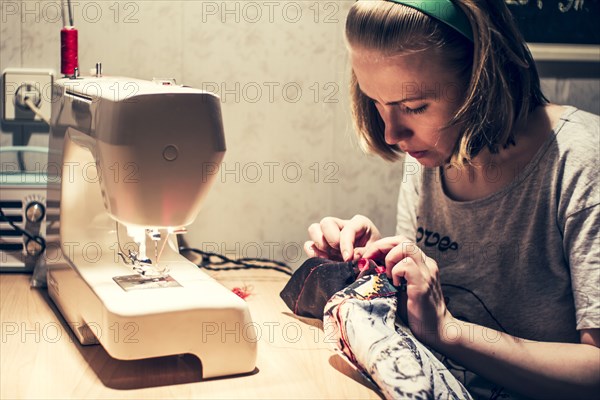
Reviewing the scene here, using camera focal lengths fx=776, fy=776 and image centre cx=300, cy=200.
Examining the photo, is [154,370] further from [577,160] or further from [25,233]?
[577,160]

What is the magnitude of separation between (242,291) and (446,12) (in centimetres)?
68

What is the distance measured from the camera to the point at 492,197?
1.28 meters

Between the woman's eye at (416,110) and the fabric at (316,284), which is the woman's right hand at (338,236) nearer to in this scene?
the fabric at (316,284)

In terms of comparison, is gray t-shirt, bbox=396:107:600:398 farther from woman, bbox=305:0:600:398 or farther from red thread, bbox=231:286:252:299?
Answer: red thread, bbox=231:286:252:299

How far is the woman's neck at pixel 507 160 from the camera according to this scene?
1228 millimetres

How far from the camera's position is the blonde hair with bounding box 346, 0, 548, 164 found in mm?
1127

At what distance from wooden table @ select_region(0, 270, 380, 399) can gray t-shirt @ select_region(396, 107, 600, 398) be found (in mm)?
233

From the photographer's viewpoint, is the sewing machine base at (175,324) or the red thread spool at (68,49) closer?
the sewing machine base at (175,324)

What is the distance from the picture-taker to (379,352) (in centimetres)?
100

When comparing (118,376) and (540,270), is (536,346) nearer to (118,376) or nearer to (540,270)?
(540,270)

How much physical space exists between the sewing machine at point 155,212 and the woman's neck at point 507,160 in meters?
0.42

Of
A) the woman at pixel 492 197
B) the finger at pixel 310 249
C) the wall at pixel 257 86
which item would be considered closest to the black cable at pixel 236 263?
the wall at pixel 257 86

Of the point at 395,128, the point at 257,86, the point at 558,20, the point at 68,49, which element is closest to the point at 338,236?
the point at 395,128

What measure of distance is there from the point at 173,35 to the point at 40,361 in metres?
0.84
